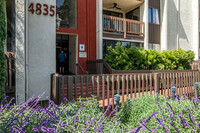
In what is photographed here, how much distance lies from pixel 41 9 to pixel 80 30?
16.9 feet

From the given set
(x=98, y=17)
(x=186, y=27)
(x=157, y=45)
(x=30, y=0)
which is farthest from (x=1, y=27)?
(x=186, y=27)

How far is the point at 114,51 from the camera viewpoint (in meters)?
9.76

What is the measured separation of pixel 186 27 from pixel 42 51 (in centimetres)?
1706

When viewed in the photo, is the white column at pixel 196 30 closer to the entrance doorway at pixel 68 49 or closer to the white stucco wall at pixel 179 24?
the white stucco wall at pixel 179 24

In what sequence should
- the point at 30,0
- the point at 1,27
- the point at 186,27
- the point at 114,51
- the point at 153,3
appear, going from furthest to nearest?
the point at 186,27, the point at 153,3, the point at 114,51, the point at 30,0, the point at 1,27

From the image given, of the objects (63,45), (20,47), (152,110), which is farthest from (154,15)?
(152,110)

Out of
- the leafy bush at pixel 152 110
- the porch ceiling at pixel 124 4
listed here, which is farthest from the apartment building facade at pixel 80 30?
the leafy bush at pixel 152 110

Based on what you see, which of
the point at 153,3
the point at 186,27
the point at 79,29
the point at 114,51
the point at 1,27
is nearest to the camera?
the point at 1,27

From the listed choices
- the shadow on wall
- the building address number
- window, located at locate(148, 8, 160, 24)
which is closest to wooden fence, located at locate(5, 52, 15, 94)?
the building address number

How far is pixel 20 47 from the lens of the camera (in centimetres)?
480

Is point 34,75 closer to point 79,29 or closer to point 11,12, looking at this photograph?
point 11,12

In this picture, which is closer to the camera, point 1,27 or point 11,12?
point 1,27

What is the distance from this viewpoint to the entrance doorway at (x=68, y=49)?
11.5 m

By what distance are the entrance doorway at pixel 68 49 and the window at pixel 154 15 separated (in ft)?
27.5
